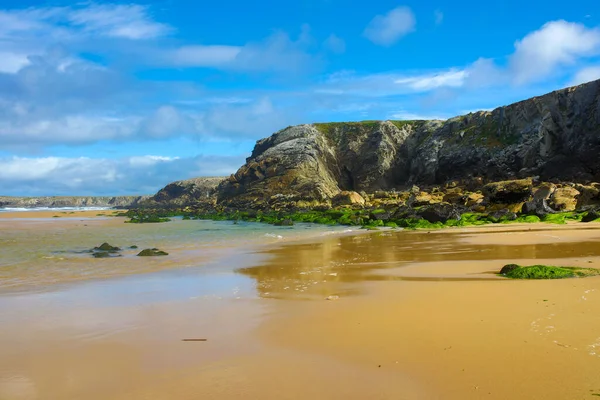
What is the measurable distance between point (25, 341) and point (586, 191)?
104 ft

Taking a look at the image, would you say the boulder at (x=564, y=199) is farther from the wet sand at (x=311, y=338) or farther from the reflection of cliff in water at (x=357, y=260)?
the wet sand at (x=311, y=338)

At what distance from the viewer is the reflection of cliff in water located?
9.41 meters

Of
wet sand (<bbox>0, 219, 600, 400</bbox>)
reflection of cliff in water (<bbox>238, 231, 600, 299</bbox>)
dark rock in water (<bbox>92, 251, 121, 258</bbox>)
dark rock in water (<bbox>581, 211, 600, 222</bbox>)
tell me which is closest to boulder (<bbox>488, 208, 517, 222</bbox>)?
dark rock in water (<bbox>581, 211, 600, 222</bbox>)

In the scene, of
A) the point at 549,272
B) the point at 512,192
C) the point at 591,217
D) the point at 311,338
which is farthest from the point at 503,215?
the point at 311,338

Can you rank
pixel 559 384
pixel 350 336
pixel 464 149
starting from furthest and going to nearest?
pixel 464 149, pixel 350 336, pixel 559 384

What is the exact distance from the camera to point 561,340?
4.77m

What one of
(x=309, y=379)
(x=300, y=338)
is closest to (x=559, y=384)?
(x=309, y=379)

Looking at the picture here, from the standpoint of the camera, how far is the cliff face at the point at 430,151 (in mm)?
45938

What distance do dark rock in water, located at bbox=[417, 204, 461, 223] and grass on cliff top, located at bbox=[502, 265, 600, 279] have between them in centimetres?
1962

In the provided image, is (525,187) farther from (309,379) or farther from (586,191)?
(309,379)

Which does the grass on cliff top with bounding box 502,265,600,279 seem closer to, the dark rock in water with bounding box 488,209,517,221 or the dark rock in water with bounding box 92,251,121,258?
the dark rock in water with bounding box 92,251,121,258

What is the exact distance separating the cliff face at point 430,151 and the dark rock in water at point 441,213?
19.1 m

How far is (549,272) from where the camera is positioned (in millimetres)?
8516

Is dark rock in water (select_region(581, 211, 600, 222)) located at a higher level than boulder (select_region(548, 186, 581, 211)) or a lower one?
lower
